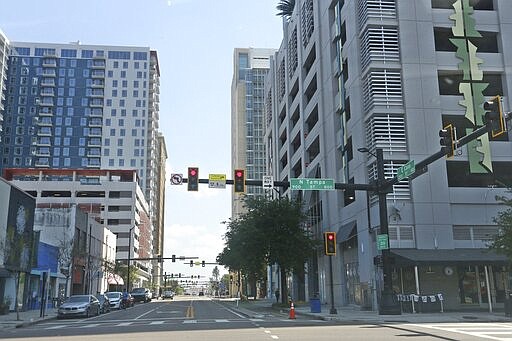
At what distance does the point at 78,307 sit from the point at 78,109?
134 m

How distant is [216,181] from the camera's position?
26.6 metres

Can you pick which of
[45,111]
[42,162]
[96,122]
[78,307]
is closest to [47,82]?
[45,111]

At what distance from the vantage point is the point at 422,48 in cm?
3778

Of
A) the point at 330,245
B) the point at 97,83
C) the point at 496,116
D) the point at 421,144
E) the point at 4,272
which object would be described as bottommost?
the point at 4,272

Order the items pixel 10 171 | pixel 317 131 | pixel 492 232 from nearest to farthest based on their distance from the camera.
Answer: pixel 492 232
pixel 317 131
pixel 10 171

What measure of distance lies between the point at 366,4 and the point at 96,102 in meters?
133

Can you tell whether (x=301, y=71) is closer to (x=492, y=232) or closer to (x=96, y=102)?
(x=492, y=232)

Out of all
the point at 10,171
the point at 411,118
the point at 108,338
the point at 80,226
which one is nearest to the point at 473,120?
the point at 411,118

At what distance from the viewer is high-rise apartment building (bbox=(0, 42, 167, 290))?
506 feet

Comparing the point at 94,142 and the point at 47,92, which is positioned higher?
the point at 47,92

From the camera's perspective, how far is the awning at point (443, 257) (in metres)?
31.8

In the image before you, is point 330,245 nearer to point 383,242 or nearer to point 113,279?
point 383,242

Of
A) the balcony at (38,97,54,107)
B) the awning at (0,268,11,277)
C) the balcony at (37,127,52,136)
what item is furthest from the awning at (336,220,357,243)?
the balcony at (38,97,54,107)

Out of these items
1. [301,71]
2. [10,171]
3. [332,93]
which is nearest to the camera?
[332,93]
